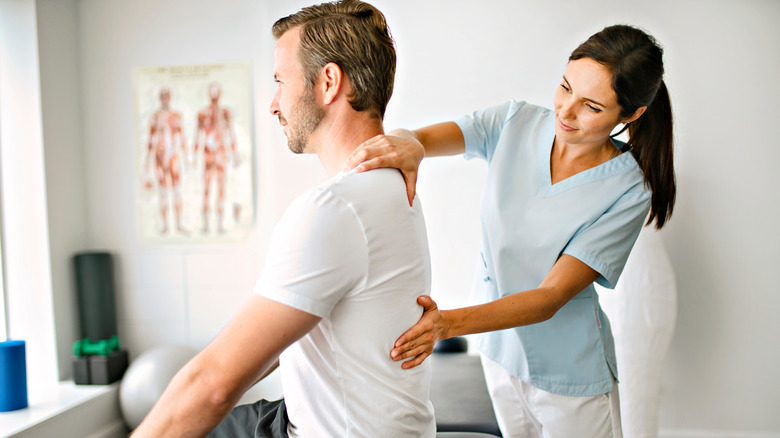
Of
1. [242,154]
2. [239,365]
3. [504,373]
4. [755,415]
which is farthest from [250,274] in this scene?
[755,415]

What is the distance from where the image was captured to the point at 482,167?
9.32 feet

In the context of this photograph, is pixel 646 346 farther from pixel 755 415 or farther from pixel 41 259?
pixel 41 259

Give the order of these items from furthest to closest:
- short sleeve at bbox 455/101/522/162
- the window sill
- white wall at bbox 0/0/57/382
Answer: white wall at bbox 0/0/57/382
the window sill
short sleeve at bbox 455/101/522/162

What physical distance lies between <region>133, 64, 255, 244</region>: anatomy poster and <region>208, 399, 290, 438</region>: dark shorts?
1.75m

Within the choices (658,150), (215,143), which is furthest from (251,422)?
(215,143)

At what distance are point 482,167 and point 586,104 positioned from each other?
151 centimetres

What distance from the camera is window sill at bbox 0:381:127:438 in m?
2.33

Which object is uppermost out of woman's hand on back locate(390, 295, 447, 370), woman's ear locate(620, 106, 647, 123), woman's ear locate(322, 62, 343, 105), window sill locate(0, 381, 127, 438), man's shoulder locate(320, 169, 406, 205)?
woman's ear locate(322, 62, 343, 105)

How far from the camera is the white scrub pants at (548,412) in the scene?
1.48m

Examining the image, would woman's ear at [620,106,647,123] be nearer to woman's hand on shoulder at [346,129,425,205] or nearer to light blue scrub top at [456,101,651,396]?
light blue scrub top at [456,101,651,396]

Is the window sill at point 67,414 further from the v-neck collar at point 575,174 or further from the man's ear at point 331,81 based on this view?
the v-neck collar at point 575,174

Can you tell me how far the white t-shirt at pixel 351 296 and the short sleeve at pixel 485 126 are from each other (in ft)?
2.09

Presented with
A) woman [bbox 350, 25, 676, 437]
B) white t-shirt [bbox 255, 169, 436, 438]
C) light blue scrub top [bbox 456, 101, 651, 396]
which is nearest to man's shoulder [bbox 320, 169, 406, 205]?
white t-shirt [bbox 255, 169, 436, 438]

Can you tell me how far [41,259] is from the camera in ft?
9.31
